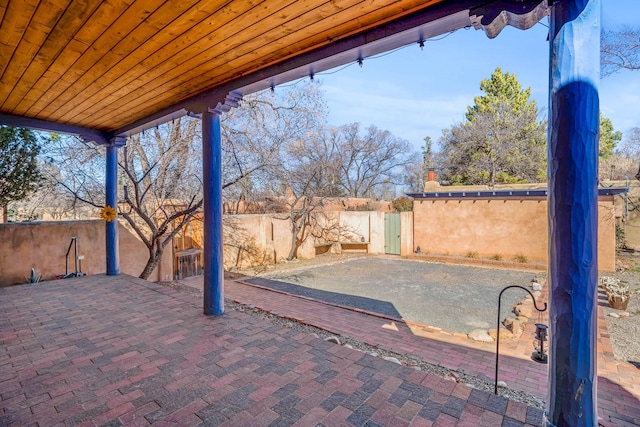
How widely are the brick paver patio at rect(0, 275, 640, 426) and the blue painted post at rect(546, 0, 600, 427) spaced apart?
44cm

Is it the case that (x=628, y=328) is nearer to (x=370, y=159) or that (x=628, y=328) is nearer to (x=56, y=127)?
(x=56, y=127)

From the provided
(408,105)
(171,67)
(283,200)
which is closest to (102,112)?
(171,67)

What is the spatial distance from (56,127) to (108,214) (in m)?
1.43

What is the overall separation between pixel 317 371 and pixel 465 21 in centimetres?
247

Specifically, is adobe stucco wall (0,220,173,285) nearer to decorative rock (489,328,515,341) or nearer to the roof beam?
the roof beam

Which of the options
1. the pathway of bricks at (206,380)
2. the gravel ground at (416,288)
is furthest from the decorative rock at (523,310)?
the pathway of bricks at (206,380)

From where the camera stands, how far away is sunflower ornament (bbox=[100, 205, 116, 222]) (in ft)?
16.8

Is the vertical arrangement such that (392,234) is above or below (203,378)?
above

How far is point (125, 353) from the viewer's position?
255 centimetres

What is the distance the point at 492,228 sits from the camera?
36.7 feet

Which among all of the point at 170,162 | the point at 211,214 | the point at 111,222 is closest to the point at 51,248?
the point at 111,222

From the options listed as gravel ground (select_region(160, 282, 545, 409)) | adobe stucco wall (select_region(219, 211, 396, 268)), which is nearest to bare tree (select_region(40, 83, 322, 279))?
adobe stucco wall (select_region(219, 211, 396, 268))

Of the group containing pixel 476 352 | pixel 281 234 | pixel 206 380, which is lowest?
pixel 476 352

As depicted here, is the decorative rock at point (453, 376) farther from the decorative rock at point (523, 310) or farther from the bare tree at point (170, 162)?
the bare tree at point (170, 162)
